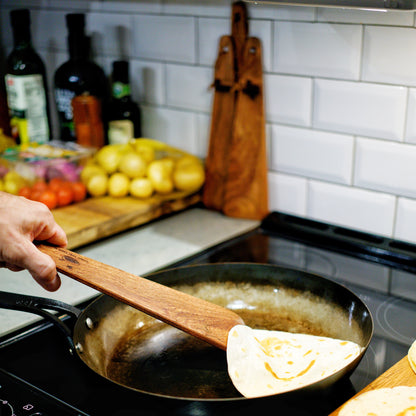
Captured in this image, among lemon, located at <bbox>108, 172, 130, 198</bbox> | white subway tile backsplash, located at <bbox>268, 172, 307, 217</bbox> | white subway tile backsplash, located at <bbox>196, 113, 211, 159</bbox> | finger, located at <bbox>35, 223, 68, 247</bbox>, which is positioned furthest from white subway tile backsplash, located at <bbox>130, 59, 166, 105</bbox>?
finger, located at <bbox>35, 223, 68, 247</bbox>

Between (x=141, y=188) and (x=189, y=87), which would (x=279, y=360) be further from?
(x=189, y=87)

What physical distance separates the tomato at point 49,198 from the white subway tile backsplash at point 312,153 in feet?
1.45

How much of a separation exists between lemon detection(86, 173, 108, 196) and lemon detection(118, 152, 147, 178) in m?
0.05

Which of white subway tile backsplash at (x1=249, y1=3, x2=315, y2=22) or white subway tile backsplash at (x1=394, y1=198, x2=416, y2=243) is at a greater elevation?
white subway tile backsplash at (x1=249, y1=3, x2=315, y2=22)

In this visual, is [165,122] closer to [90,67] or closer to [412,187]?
[90,67]

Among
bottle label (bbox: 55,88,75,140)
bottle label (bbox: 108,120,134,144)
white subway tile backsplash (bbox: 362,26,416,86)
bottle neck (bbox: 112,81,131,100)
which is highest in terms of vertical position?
white subway tile backsplash (bbox: 362,26,416,86)

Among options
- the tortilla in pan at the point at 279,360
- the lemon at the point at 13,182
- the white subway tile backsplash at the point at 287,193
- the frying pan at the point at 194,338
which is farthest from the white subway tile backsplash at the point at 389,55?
the lemon at the point at 13,182

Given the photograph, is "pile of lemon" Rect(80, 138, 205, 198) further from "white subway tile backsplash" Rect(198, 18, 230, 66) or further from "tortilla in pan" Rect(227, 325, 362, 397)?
"tortilla in pan" Rect(227, 325, 362, 397)

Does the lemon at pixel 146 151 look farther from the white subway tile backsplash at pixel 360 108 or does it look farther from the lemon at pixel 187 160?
the white subway tile backsplash at pixel 360 108

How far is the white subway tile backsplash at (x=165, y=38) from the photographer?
3.91 feet

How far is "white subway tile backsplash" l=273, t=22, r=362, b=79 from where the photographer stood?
97 centimetres

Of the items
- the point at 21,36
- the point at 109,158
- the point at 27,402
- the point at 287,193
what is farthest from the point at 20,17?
the point at 27,402

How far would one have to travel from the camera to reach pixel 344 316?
2.55 feet

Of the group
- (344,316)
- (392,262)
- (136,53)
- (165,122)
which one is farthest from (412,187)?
(136,53)
